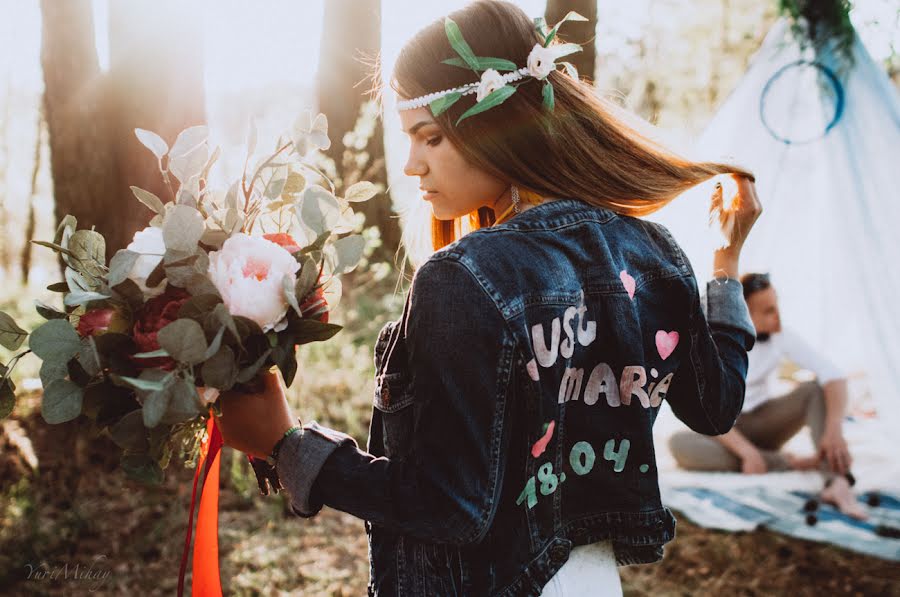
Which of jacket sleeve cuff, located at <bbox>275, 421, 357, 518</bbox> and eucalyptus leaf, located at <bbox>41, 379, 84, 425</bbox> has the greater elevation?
eucalyptus leaf, located at <bbox>41, 379, 84, 425</bbox>

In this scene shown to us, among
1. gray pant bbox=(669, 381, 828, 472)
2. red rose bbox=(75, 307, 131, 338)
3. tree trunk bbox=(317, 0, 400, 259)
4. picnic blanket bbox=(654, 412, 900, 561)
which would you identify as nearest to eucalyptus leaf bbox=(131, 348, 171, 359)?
red rose bbox=(75, 307, 131, 338)

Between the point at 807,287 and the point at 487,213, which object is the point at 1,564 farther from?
the point at 807,287

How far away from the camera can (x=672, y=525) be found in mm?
1437

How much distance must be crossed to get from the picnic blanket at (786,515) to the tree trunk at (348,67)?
9.33ft

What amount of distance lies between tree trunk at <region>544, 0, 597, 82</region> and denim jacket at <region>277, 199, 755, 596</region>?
11.1ft

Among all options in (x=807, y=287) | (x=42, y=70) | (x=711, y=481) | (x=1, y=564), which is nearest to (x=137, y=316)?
(x=1, y=564)

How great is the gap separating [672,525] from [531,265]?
2.03ft

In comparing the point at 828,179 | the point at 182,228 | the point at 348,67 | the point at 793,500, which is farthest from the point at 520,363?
the point at 348,67

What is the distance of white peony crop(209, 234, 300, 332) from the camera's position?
3.75 ft

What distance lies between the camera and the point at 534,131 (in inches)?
53.1

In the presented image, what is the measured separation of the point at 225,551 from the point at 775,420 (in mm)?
3197

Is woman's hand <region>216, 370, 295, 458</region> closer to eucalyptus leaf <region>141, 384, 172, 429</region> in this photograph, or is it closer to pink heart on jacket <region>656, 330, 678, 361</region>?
eucalyptus leaf <region>141, 384, 172, 429</region>

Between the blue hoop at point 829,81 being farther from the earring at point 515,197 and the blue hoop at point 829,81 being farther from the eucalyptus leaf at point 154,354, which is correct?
the eucalyptus leaf at point 154,354

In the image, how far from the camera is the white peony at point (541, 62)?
1357 millimetres
